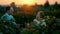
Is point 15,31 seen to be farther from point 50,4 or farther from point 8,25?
point 50,4

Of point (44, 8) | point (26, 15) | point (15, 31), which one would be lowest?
point (15, 31)

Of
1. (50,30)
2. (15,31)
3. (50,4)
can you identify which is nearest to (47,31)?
(50,30)

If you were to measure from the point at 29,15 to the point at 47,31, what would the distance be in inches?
55.3

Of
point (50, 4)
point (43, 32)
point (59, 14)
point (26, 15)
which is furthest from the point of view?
point (50, 4)

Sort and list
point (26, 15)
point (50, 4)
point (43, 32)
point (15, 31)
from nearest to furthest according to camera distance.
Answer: point (15, 31) < point (43, 32) < point (26, 15) < point (50, 4)

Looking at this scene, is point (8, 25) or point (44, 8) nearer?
point (8, 25)

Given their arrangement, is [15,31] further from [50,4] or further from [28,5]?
[50,4]

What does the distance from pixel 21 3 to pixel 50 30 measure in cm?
177

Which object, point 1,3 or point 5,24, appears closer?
point 5,24

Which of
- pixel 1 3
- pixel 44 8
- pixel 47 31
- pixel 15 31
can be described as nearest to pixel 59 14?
pixel 44 8

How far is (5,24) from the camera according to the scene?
2.14 metres

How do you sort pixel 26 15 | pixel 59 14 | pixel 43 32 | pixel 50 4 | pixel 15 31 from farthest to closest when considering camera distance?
pixel 50 4 → pixel 59 14 → pixel 26 15 → pixel 43 32 → pixel 15 31

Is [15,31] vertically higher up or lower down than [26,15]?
lower down

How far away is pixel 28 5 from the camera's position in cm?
399
